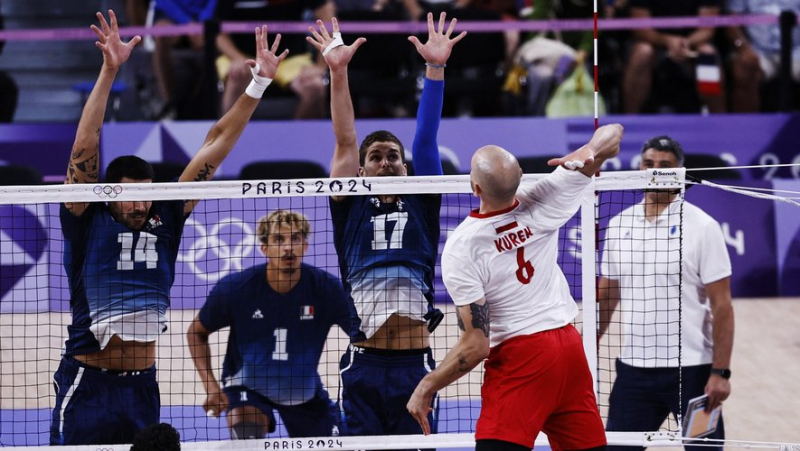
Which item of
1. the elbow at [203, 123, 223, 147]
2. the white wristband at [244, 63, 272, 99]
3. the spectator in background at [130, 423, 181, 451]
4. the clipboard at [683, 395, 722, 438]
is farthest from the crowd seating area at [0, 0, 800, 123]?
the spectator in background at [130, 423, 181, 451]

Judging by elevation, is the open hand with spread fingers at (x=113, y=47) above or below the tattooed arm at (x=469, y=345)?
above

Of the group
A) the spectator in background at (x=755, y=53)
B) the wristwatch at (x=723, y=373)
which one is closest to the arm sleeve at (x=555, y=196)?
the wristwatch at (x=723, y=373)

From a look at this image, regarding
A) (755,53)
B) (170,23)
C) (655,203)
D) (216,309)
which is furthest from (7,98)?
(755,53)

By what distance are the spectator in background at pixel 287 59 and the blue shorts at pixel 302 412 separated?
5.95 m

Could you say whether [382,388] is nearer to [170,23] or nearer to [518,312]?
[518,312]

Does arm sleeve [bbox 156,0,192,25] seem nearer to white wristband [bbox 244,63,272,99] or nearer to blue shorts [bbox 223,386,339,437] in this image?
white wristband [bbox 244,63,272,99]

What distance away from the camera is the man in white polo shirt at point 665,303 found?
253 inches

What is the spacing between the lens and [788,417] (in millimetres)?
8258

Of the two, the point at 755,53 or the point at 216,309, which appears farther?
the point at 755,53

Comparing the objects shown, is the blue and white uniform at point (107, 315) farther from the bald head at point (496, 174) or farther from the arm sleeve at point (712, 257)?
the arm sleeve at point (712, 257)

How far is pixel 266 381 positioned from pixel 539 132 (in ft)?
19.3

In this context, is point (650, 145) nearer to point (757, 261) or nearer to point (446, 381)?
point (446, 381)

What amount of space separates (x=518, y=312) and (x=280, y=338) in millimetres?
2085

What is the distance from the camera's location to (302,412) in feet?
22.4
